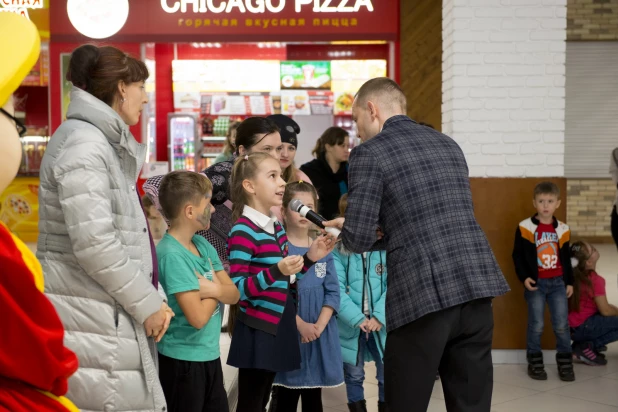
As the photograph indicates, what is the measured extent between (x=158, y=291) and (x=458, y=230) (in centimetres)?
101

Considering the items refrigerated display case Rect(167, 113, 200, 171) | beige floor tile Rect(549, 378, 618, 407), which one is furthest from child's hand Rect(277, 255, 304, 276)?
refrigerated display case Rect(167, 113, 200, 171)

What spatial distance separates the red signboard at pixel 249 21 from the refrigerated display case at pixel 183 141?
4.16 ft

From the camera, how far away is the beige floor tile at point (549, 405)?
13.4 ft

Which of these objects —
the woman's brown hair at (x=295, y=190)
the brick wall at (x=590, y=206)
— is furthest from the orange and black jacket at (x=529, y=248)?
the brick wall at (x=590, y=206)

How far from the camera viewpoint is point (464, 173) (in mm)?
2533

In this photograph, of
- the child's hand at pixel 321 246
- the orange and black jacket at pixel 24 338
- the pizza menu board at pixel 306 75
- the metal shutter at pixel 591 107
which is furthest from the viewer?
the metal shutter at pixel 591 107

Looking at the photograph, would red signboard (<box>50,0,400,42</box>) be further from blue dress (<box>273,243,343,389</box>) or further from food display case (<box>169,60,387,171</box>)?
blue dress (<box>273,243,343,389</box>)

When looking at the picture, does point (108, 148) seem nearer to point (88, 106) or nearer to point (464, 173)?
point (88, 106)

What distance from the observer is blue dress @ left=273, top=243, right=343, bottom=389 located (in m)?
3.32

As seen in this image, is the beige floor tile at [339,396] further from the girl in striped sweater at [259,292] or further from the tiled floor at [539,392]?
the girl in striped sweater at [259,292]

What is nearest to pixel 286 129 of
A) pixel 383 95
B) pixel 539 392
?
pixel 383 95

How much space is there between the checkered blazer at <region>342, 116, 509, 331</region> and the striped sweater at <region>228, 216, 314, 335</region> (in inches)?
17.8

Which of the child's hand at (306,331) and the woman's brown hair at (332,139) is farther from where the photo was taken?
the woman's brown hair at (332,139)

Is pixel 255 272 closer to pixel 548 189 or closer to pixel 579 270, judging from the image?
pixel 548 189
